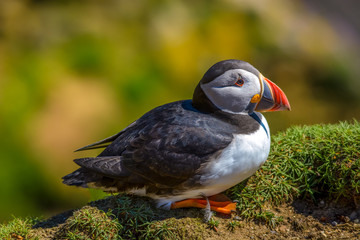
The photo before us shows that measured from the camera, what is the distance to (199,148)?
10.2ft

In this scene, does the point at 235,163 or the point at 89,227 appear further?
the point at 235,163

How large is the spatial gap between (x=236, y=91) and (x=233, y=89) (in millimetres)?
28

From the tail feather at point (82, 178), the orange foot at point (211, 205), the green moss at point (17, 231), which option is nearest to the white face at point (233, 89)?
the orange foot at point (211, 205)

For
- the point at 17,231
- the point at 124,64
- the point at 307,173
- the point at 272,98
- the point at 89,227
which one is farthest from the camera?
the point at 124,64

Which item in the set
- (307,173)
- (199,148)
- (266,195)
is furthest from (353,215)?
(199,148)

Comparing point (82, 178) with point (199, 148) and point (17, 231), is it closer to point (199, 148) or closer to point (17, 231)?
point (17, 231)

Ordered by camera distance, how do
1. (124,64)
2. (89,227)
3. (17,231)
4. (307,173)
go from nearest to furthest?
(89,227), (17,231), (307,173), (124,64)

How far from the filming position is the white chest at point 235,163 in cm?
310

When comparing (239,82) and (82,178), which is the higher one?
(239,82)

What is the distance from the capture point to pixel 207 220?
3.16 meters

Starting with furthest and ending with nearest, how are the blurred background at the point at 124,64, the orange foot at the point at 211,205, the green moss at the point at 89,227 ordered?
1. the blurred background at the point at 124,64
2. the orange foot at the point at 211,205
3. the green moss at the point at 89,227

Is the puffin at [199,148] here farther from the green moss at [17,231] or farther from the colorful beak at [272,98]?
the green moss at [17,231]

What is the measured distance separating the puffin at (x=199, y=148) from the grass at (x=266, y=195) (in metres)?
0.12

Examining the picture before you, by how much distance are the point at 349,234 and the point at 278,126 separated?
146 inches
